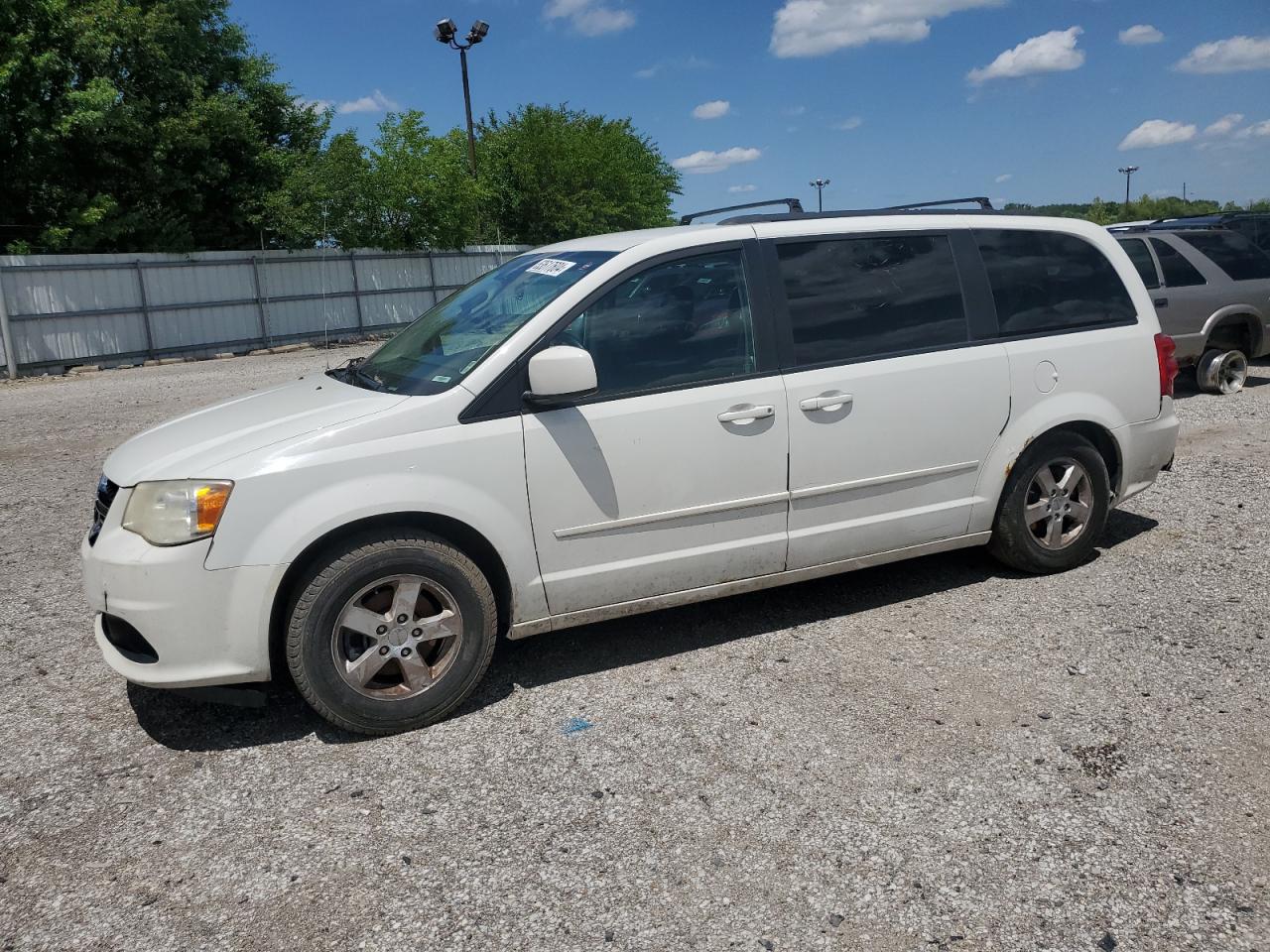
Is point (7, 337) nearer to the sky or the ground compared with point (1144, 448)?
nearer to the sky

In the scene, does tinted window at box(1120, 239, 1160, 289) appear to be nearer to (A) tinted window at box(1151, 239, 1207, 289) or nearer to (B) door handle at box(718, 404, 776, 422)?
(A) tinted window at box(1151, 239, 1207, 289)

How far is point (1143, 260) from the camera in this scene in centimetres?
1044

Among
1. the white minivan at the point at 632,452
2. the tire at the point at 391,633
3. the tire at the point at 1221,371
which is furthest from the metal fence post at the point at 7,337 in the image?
the tire at the point at 1221,371

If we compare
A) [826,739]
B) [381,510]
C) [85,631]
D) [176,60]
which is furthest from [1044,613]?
[176,60]

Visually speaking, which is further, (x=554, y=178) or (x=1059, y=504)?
(x=554, y=178)

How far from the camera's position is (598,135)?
131 feet

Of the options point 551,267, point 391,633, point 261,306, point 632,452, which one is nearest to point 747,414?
point 632,452

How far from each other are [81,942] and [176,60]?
2801 cm

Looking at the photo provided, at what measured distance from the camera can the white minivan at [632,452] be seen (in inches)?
143

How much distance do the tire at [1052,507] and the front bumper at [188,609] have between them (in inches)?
138

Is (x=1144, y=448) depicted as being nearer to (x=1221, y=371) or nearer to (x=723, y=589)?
(x=723, y=589)

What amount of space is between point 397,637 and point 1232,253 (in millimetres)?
10572

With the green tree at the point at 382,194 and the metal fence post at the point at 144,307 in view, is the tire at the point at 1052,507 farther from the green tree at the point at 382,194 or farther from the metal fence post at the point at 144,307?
the green tree at the point at 382,194

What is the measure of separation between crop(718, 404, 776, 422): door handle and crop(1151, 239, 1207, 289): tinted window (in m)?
8.12
